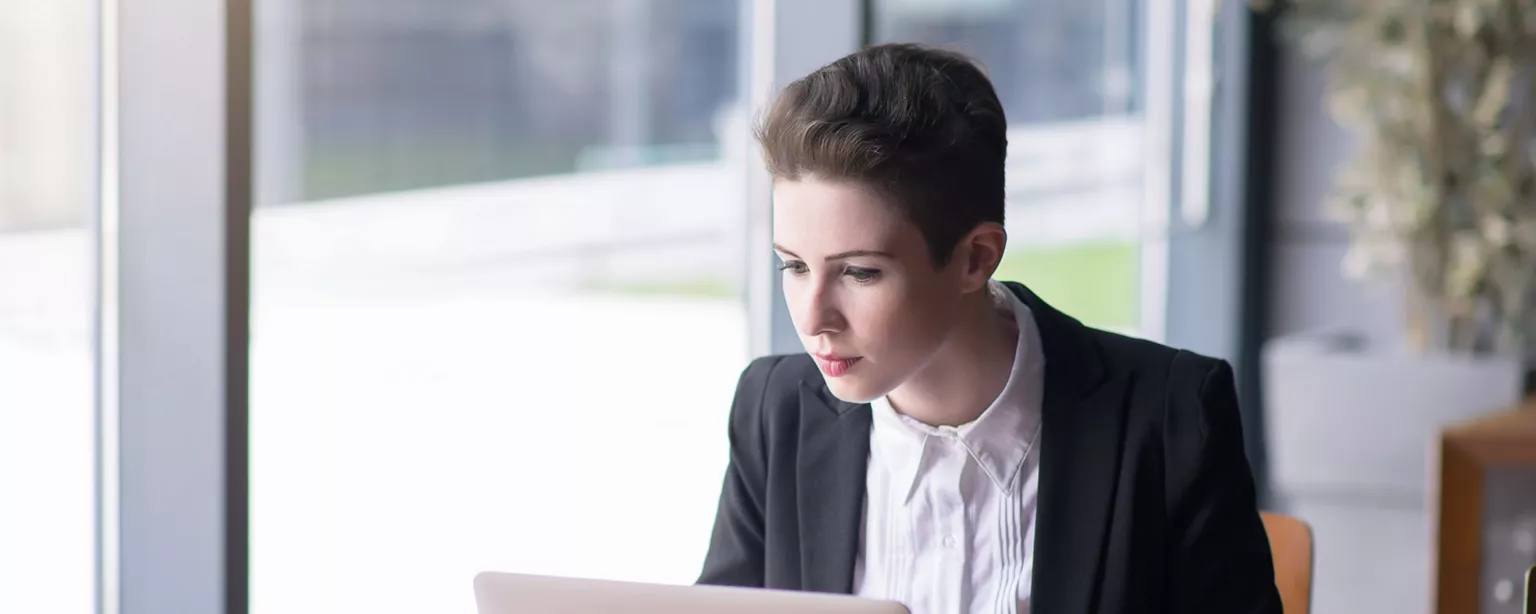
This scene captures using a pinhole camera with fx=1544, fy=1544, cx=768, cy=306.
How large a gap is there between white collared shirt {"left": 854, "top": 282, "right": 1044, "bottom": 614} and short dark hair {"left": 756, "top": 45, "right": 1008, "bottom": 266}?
8.2 inches

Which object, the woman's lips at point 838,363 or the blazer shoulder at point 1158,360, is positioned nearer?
the woman's lips at point 838,363

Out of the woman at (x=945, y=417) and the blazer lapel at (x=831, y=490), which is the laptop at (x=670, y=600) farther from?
the blazer lapel at (x=831, y=490)

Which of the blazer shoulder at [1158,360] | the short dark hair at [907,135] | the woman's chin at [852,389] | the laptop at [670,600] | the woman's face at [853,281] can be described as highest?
the short dark hair at [907,135]

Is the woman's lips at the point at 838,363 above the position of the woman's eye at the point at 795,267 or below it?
below

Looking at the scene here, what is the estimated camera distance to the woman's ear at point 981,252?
1.44m

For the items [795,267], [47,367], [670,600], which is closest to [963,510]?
[795,267]

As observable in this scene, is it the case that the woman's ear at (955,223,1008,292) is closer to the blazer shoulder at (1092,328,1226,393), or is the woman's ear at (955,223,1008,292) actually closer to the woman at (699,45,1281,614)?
the woman at (699,45,1281,614)

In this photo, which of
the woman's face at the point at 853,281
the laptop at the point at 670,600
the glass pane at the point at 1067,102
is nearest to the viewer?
the laptop at the point at 670,600

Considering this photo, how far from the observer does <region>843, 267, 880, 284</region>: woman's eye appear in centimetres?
139

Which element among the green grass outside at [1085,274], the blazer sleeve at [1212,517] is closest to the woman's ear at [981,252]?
the blazer sleeve at [1212,517]

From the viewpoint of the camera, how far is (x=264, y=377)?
1118cm

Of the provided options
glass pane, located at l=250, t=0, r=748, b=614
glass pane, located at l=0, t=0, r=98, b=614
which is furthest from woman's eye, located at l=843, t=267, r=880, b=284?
glass pane, located at l=0, t=0, r=98, b=614

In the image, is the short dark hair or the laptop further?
the short dark hair

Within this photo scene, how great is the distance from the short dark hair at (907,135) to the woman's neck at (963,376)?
12 centimetres
